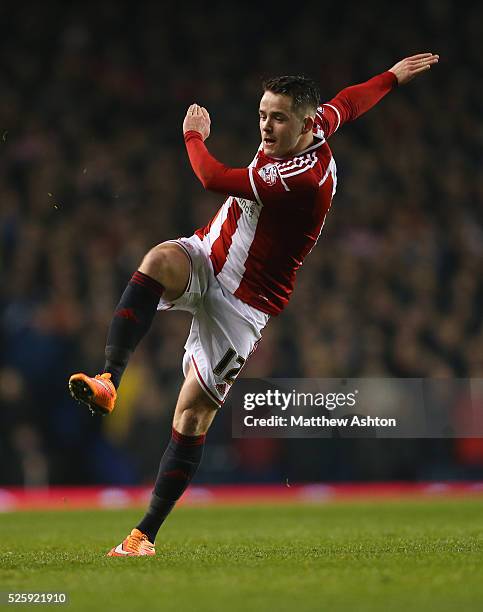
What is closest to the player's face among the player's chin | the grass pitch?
the player's chin

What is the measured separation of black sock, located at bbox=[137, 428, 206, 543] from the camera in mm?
5426

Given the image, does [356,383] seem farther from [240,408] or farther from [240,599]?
[240,599]

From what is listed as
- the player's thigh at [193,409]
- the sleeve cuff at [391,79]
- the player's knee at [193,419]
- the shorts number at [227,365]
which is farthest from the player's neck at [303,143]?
the player's knee at [193,419]

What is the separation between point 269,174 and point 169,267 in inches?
24.0

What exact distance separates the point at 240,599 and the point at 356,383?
277 inches

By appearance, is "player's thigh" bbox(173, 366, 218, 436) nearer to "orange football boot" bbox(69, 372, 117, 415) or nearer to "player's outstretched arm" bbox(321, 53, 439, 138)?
"orange football boot" bbox(69, 372, 117, 415)

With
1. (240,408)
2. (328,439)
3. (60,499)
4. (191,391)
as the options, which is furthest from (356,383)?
(191,391)

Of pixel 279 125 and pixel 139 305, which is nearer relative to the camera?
pixel 139 305

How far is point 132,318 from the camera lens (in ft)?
16.3

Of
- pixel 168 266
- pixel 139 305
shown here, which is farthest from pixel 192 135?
pixel 139 305

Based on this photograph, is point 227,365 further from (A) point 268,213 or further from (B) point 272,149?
(B) point 272,149

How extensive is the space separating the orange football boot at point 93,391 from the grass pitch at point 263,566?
0.67 meters

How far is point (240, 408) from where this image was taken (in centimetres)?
910

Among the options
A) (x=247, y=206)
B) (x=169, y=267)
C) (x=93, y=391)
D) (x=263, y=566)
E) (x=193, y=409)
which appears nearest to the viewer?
(x=93, y=391)
